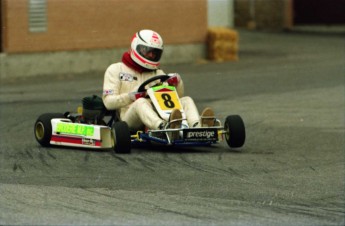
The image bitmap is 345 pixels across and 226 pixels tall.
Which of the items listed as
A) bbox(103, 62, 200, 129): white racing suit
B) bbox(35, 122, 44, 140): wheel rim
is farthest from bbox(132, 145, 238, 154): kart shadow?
bbox(35, 122, 44, 140): wheel rim

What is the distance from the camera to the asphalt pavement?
24.2ft

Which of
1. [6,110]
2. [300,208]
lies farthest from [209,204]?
[6,110]

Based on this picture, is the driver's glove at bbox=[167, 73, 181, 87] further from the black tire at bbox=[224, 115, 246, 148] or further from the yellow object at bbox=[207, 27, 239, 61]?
the yellow object at bbox=[207, 27, 239, 61]

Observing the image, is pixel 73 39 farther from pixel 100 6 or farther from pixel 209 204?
pixel 209 204

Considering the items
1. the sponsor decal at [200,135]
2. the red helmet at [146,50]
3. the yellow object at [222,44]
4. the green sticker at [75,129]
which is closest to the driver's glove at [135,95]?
the red helmet at [146,50]

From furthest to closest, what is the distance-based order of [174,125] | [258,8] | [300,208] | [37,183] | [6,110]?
[258,8], [6,110], [174,125], [37,183], [300,208]

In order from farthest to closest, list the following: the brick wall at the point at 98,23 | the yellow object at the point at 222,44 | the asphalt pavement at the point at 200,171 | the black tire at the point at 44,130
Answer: the yellow object at the point at 222,44
the brick wall at the point at 98,23
the black tire at the point at 44,130
the asphalt pavement at the point at 200,171

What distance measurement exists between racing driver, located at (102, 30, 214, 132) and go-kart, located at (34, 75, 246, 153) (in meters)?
0.10

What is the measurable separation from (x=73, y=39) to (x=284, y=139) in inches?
383

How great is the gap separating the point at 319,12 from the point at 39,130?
71.0ft

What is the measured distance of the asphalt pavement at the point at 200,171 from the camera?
7387mm

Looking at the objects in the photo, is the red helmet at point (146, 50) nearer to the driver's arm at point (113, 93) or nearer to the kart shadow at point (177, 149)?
the driver's arm at point (113, 93)

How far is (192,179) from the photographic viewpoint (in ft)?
29.8

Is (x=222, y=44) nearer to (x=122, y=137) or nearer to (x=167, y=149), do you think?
(x=167, y=149)
